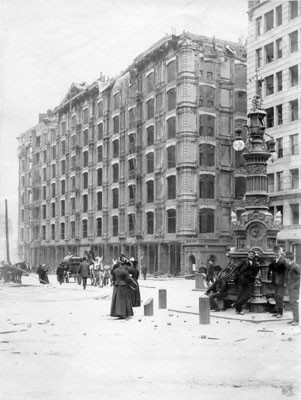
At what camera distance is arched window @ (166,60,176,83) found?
50688 mm

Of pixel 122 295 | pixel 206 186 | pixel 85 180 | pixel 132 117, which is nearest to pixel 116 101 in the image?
pixel 132 117

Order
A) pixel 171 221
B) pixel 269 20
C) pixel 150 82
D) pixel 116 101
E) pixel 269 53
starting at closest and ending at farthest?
pixel 269 20, pixel 269 53, pixel 171 221, pixel 150 82, pixel 116 101

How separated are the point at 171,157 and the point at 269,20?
602 inches

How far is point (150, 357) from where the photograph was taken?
1072cm

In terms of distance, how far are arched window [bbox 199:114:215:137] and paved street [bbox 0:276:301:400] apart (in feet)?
114

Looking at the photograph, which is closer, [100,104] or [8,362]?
[8,362]

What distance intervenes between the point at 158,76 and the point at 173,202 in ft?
37.7

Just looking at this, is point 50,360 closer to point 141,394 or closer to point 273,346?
point 141,394

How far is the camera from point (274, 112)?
1588 inches

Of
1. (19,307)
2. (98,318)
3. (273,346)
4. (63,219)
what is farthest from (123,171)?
(273,346)

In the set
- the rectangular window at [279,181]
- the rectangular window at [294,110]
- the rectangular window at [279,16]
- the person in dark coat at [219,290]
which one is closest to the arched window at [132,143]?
the rectangular window at [279,181]

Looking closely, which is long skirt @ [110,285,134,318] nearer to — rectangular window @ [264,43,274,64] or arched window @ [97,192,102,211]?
rectangular window @ [264,43,274,64]


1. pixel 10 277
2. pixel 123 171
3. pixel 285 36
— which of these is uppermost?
pixel 285 36

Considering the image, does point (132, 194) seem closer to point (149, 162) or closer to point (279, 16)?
point (149, 162)
